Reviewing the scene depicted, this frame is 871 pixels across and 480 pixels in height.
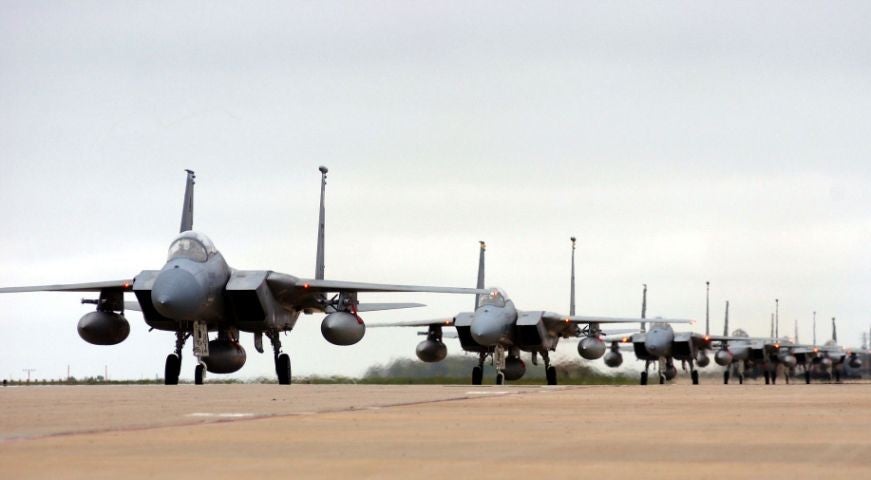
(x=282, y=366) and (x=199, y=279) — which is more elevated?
(x=199, y=279)

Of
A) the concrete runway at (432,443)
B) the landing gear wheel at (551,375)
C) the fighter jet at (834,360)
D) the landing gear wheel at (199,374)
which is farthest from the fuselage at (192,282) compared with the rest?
the fighter jet at (834,360)

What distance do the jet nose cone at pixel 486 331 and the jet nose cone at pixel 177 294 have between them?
15.7 meters

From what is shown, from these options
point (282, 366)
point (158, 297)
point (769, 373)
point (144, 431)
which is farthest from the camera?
point (769, 373)

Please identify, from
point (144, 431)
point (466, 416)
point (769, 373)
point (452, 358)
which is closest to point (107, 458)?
point (144, 431)

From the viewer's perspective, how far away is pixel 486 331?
4681 cm

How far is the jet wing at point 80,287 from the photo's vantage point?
35750mm

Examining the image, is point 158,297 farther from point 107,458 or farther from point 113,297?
point 107,458

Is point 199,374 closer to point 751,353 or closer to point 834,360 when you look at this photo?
point 751,353

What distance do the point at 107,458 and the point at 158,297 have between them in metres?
25.0

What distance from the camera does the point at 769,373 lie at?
78625 mm

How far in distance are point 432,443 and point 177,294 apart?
2413 cm

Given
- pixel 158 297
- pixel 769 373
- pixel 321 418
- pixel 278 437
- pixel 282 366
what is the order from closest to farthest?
pixel 278 437 → pixel 321 418 → pixel 158 297 → pixel 282 366 → pixel 769 373

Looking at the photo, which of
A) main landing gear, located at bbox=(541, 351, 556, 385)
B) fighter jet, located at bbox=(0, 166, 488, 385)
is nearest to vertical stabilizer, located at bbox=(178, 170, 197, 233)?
fighter jet, located at bbox=(0, 166, 488, 385)

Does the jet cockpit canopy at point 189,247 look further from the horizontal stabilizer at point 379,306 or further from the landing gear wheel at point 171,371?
the horizontal stabilizer at point 379,306
